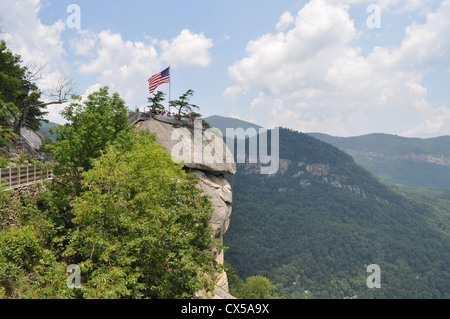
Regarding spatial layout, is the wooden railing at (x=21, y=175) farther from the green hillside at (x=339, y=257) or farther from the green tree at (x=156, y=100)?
the green hillside at (x=339, y=257)

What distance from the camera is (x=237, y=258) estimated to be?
13850cm

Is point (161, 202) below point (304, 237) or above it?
above

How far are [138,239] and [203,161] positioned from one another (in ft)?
68.6

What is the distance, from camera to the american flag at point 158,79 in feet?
113

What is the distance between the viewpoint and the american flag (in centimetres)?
3441

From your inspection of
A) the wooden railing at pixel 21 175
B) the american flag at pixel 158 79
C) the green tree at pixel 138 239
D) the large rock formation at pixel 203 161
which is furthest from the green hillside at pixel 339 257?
the green tree at pixel 138 239

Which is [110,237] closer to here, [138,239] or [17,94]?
[138,239]

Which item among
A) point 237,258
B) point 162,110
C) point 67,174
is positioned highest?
point 162,110

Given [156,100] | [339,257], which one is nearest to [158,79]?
[156,100]

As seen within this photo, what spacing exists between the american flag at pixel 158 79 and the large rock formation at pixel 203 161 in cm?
455
